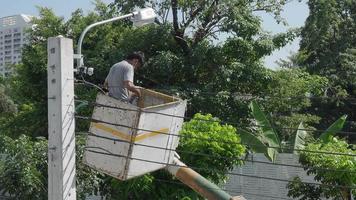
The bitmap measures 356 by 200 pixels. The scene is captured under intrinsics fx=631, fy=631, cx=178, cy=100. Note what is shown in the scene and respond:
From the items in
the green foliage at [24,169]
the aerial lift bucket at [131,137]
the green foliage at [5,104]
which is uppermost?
the aerial lift bucket at [131,137]

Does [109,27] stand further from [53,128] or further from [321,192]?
[53,128]

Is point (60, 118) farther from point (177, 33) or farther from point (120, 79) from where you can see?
point (177, 33)

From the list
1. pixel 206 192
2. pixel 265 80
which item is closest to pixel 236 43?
pixel 265 80

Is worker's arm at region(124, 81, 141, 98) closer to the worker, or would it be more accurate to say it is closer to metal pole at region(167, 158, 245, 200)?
the worker

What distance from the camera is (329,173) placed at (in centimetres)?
1077

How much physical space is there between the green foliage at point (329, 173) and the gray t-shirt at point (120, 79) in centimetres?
427

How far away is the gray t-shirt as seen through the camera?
741cm

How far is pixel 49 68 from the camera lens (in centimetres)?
581

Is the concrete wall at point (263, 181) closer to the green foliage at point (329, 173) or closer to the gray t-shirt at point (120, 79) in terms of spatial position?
the green foliage at point (329, 173)

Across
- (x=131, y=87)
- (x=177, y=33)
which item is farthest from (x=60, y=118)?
(x=177, y=33)

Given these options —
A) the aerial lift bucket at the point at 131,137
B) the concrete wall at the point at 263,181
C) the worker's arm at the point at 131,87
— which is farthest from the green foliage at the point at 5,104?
the aerial lift bucket at the point at 131,137

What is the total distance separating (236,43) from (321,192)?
20.8ft

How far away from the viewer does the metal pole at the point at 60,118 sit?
571cm

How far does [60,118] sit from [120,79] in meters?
1.87
